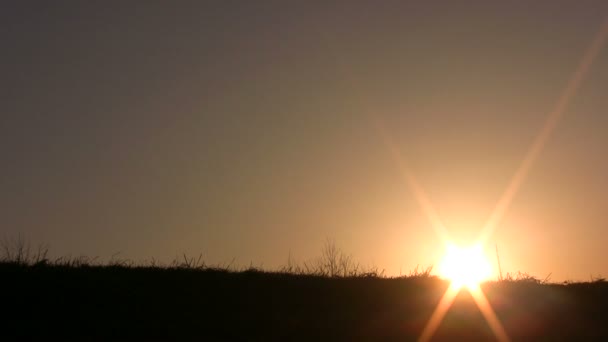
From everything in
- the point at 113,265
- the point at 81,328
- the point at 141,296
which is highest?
the point at 113,265

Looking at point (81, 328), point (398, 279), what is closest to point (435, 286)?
point (398, 279)

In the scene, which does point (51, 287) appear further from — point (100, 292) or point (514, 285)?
point (514, 285)

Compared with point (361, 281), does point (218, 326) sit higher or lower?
lower

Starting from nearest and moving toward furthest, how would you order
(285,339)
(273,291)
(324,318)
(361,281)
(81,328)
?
(81,328), (285,339), (324,318), (273,291), (361,281)

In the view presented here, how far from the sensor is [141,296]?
47.1 ft

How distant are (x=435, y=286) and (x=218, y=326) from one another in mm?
6539

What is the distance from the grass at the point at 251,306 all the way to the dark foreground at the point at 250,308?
0.02 m

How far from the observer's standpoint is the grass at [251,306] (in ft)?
42.7

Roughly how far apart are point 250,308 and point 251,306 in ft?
0.39

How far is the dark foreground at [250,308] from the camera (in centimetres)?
1296

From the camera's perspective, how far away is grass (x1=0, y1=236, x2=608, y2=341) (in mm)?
13008

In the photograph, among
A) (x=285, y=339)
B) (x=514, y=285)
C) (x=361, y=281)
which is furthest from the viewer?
(x=514, y=285)

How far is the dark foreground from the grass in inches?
0.8

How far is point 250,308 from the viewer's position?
48.2ft
